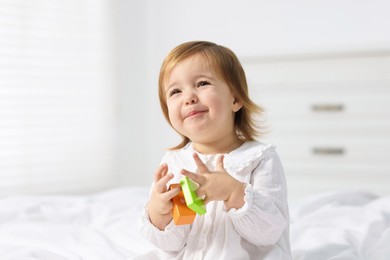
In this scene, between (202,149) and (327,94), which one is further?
(327,94)

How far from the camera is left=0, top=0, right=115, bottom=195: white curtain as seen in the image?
2.79 meters

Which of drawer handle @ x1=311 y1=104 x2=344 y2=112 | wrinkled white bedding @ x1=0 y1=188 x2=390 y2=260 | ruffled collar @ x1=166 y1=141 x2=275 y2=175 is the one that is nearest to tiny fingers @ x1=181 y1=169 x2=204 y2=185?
ruffled collar @ x1=166 y1=141 x2=275 y2=175

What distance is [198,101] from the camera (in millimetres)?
1025

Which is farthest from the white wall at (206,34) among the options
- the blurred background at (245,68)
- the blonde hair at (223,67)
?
the blonde hair at (223,67)

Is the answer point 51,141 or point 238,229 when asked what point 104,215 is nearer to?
point 238,229

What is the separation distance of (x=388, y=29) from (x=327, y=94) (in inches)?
18.5

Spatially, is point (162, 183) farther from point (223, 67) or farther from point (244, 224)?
point (223, 67)

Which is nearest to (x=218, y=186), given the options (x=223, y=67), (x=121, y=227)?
(x=223, y=67)

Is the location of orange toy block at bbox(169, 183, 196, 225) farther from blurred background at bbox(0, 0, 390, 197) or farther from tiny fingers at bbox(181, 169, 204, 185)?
blurred background at bbox(0, 0, 390, 197)

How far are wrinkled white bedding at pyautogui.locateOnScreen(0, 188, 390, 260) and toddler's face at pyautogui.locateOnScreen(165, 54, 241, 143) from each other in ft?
1.21

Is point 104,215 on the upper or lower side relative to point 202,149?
lower

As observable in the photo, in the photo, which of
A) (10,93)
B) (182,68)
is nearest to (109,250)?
(182,68)

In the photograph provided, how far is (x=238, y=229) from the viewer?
0.95 meters

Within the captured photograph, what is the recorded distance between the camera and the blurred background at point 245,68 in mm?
2768
